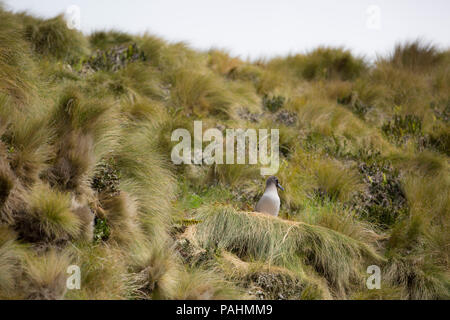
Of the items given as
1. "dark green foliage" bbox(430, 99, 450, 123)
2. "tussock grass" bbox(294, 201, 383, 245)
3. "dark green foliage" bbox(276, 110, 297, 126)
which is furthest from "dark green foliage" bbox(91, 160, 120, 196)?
"dark green foliage" bbox(430, 99, 450, 123)

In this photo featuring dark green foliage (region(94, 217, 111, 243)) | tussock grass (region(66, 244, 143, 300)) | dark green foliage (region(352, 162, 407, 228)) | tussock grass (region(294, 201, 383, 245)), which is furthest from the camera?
dark green foliage (region(352, 162, 407, 228))

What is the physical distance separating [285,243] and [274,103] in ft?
16.8

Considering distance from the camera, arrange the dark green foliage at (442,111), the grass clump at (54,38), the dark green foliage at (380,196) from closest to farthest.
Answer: the dark green foliage at (380,196) → the grass clump at (54,38) → the dark green foliage at (442,111)

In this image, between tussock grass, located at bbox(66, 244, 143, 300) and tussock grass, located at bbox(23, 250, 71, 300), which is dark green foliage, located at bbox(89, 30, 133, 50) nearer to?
tussock grass, located at bbox(66, 244, 143, 300)

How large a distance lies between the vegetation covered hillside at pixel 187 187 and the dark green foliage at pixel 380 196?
0.09ft

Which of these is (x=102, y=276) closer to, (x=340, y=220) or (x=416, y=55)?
(x=340, y=220)

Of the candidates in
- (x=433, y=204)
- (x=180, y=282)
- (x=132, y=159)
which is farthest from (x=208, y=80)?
(x=180, y=282)

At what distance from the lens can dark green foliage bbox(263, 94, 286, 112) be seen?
9705 millimetres

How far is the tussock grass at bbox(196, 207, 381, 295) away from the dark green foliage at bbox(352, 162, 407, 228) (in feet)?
4.17

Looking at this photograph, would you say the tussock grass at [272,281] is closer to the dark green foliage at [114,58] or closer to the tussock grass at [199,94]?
the tussock grass at [199,94]

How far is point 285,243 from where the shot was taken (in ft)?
17.1

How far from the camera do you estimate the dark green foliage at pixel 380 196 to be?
21.5 feet

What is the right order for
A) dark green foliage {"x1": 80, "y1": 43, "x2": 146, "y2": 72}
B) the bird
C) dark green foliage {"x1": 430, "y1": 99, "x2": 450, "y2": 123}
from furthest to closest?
dark green foliage {"x1": 430, "y1": 99, "x2": 450, "y2": 123} < dark green foliage {"x1": 80, "y1": 43, "x2": 146, "y2": 72} < the bird

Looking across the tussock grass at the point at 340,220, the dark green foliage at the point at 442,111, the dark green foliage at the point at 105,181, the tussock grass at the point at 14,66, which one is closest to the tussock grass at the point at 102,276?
the dark green foliage at the point at 105,181
